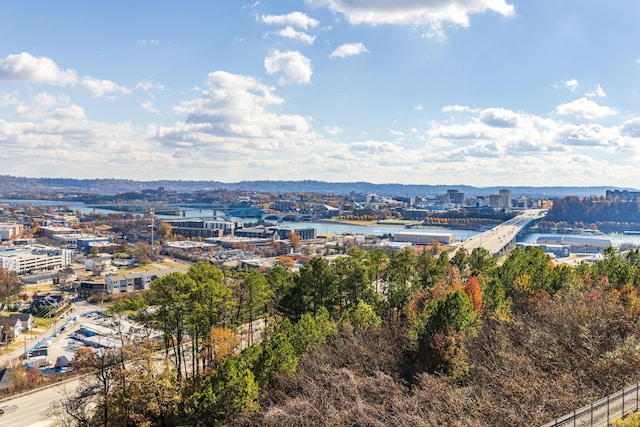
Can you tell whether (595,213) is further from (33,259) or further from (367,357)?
(367,357)

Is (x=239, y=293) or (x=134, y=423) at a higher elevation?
(x=239, y=293)

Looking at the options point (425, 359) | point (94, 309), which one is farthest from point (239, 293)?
point (94, 309)

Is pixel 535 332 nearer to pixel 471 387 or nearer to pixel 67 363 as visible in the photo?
pixel 471 387

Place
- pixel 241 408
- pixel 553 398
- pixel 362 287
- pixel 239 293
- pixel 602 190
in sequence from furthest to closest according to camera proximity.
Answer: pixel 602 190, pixel 362 287, pixel 239 293, pixel 241 408, pixel 553 398

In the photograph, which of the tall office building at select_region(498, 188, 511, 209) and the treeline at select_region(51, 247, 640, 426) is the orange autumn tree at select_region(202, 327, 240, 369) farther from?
the tall office building at select_region(498, 188, 511, 209)

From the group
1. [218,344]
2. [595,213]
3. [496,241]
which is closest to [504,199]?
[595,213]

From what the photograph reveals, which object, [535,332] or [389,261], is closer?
[535,332]

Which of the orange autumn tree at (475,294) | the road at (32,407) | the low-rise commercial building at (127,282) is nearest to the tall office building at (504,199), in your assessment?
the low-rise commercial building at (127,282)
